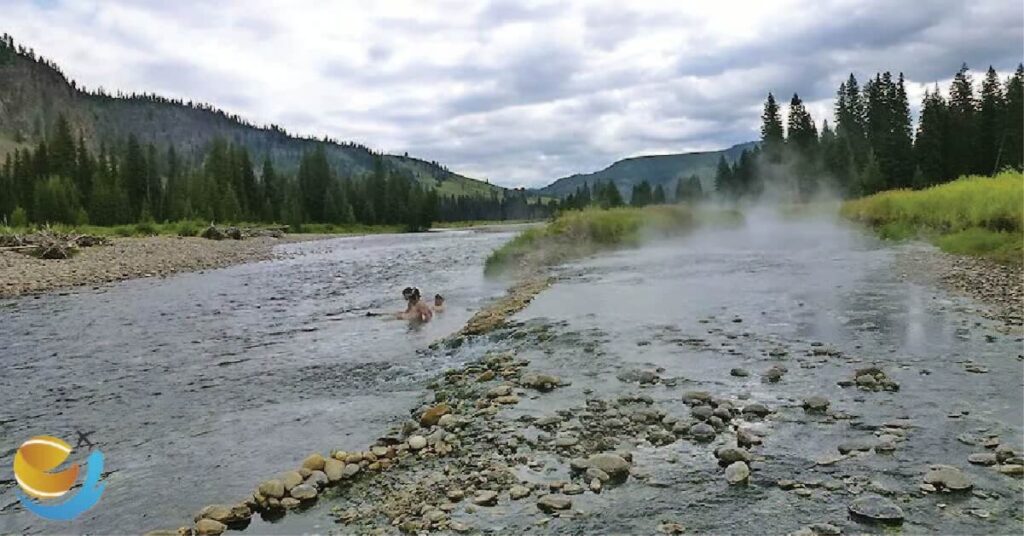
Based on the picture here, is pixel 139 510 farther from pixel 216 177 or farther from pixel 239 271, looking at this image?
pixel 216 177

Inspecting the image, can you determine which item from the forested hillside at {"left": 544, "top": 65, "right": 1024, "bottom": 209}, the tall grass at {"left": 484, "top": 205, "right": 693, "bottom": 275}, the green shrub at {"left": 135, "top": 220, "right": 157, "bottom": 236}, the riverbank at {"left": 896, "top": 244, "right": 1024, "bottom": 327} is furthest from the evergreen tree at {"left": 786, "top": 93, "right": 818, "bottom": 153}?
the green shrub at {"left": 135, "top": 220, "right": 157, "bottom": 236}

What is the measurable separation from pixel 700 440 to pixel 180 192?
344 ft

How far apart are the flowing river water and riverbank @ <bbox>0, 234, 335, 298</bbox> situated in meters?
8.92

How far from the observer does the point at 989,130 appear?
219 feet

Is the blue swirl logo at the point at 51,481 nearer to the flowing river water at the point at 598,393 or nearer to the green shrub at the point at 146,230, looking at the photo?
the flowing river water at the point at 598,393

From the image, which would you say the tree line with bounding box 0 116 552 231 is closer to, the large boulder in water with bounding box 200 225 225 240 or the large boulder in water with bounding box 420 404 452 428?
the large boulder in water with bounding box 200 225 225 240

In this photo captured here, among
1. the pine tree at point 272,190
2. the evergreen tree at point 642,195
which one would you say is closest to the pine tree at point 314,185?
the pine tree at point 272,190

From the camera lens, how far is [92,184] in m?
89.0

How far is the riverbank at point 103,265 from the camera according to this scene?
28422 mm

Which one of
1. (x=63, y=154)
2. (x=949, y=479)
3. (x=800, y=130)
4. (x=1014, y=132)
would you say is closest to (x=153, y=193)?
(x=63, y=154)

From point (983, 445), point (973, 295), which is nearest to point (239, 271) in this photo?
point (973, 295)

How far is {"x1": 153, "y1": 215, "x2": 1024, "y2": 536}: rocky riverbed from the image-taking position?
5.36 metres

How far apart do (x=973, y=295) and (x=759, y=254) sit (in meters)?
14.9

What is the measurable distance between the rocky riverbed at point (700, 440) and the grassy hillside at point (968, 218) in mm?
9391
